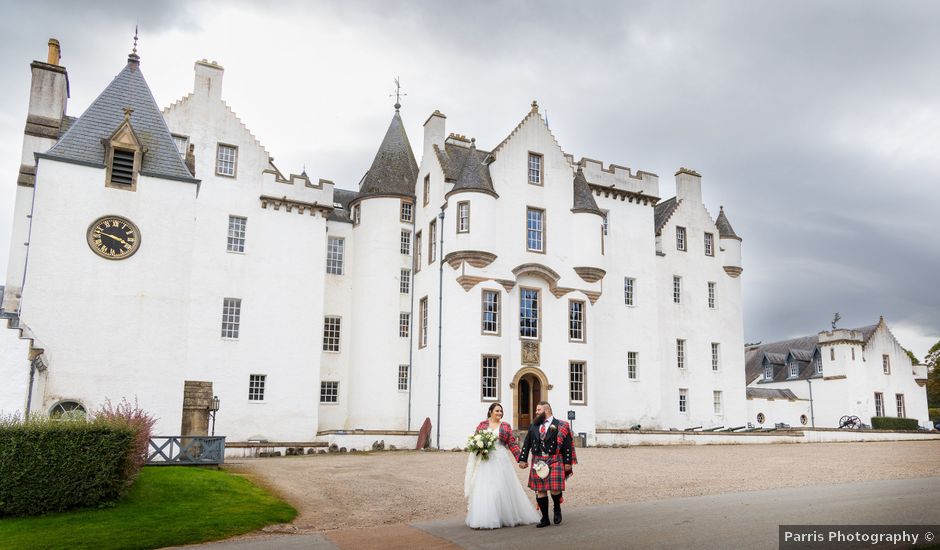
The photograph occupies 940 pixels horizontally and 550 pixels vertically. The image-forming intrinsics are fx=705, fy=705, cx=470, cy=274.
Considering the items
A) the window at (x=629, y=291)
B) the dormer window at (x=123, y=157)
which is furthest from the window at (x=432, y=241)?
the dormer window at (x=123, y=157)

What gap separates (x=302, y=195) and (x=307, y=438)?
11.5 metres

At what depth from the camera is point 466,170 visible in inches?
1286

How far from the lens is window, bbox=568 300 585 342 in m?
34.1

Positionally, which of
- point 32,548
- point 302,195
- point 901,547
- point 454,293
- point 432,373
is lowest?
point 32,548

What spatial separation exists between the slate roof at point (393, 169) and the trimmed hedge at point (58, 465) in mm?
23516

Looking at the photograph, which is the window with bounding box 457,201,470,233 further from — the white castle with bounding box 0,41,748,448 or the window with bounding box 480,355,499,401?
the window with bounding box 480,355,499,401

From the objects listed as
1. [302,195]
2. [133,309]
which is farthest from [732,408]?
[133,309]

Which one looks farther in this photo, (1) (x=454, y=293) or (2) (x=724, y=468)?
(1) (x=454, y=293)

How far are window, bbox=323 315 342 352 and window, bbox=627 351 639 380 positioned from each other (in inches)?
607

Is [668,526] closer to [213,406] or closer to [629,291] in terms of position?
[213,406]

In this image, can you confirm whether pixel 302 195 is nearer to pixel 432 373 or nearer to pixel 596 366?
pixel 432 373

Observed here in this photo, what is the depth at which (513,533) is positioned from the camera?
1096 cm

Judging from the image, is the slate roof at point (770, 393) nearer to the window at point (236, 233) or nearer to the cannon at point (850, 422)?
the cannon at point (850, 422)

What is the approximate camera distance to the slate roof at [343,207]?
36156mm
